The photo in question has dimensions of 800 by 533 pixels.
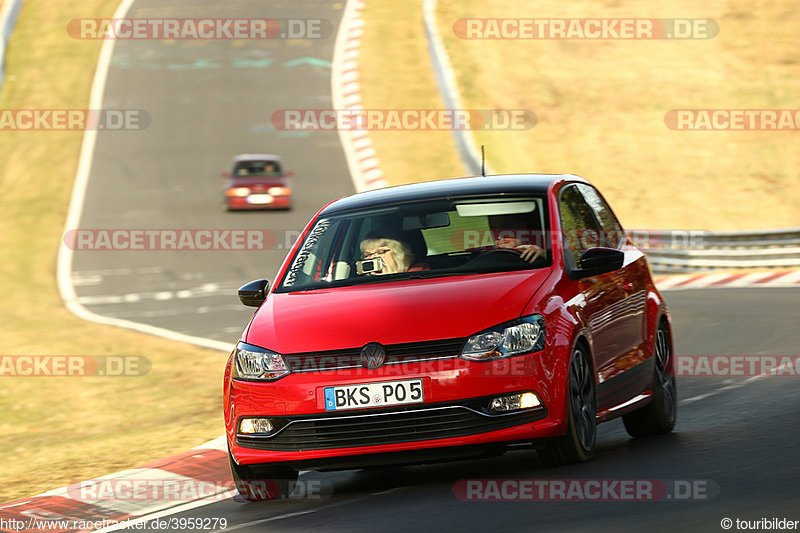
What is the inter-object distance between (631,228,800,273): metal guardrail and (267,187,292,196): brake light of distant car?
8704mm

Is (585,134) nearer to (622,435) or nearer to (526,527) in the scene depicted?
(622,435)

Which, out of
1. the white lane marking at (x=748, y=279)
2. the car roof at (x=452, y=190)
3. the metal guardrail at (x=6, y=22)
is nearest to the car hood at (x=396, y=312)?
the car roof at (x=452, y=190)

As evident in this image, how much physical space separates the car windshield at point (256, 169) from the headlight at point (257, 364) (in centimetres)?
2203

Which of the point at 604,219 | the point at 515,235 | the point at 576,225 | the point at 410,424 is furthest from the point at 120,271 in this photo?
Result: the point at 410,424

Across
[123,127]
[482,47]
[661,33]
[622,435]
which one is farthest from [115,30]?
[622,435]

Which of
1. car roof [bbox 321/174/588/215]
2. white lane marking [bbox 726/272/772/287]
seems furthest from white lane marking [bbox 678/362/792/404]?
white lane marking [bbox 726/272/772/287]

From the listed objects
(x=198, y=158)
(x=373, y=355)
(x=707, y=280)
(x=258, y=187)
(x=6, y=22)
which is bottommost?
(x=198, y=158)

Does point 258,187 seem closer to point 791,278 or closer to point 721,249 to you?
point 721,249

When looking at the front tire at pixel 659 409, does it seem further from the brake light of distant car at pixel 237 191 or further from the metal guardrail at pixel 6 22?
the metal guardrail at pixel 6 22

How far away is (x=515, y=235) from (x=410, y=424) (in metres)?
1.66

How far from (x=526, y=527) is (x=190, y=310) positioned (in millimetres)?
15654

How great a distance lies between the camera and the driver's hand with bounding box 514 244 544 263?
8.10m

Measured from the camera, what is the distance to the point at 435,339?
7211 mm

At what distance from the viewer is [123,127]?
37406 millimetres
